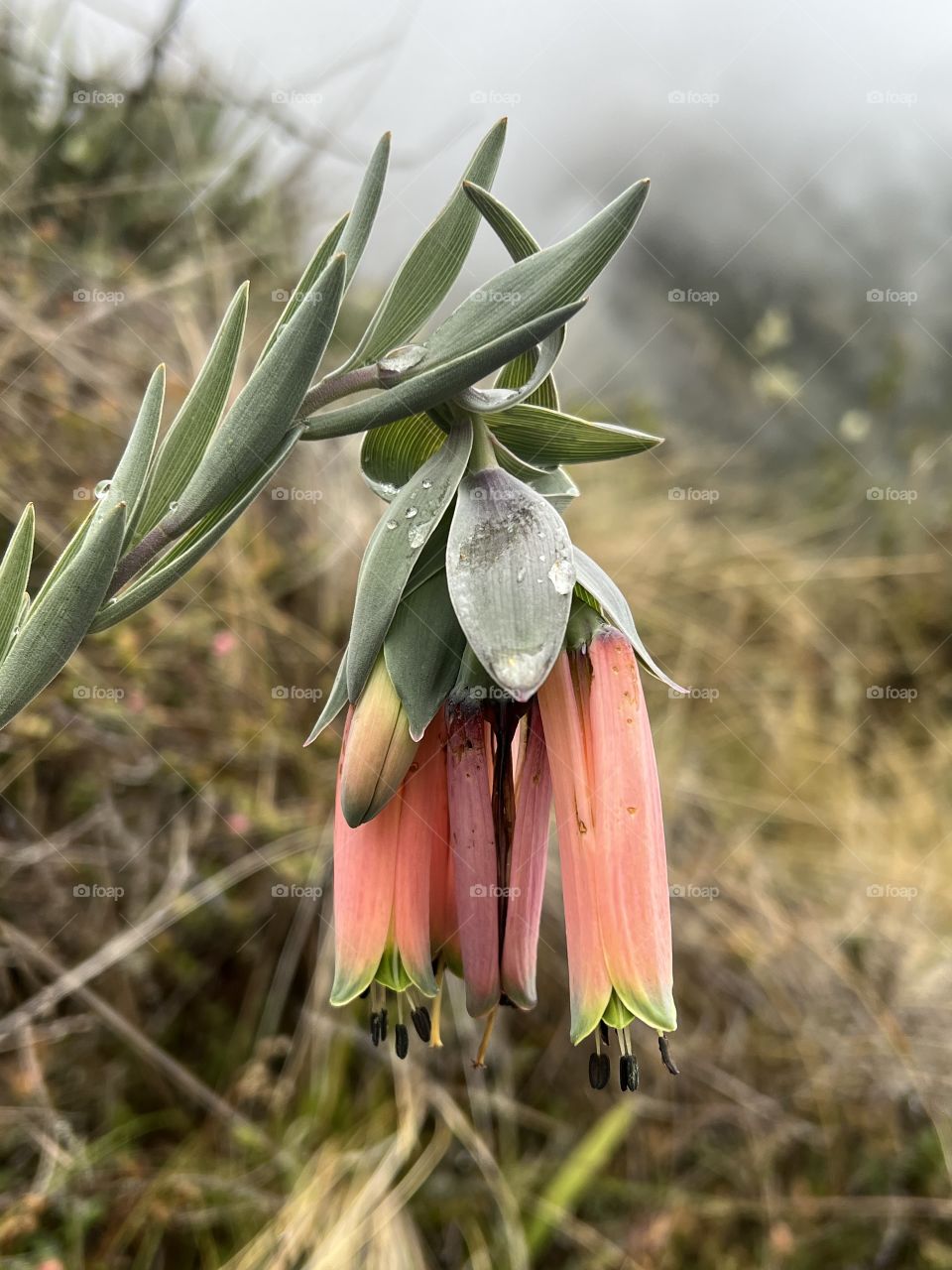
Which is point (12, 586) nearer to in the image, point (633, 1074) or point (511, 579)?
point (511, 579)

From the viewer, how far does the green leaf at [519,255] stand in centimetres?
49

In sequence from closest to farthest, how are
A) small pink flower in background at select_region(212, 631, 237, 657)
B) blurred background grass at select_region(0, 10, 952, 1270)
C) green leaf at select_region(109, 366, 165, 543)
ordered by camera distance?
green leaf at select_region(109, 366, 165, 543) < blurred background grass at select_region(0, 10, 952, 1270) < small pink flower in background at select_region(212, 631, 237, 657)

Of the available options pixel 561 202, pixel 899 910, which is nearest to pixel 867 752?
pixel 899 910

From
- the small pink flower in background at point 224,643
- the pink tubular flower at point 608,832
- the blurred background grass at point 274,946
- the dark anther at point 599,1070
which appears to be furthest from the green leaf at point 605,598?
the small pink flower in background at point 224,643

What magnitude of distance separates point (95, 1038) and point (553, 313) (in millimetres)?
1682

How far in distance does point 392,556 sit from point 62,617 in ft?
0.54

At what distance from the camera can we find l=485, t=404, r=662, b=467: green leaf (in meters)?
0.54

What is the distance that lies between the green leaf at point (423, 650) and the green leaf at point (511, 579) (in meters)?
0.05

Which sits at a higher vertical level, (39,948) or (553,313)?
(553,313)

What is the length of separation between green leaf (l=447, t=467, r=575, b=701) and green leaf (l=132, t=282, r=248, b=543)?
172 millimetres

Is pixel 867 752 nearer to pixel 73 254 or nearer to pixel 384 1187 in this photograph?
pixel 384 1187

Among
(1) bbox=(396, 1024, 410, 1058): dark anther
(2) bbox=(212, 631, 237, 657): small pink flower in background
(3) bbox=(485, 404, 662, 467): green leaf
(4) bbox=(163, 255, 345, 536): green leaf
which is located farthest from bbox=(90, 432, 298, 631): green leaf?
(2) bbox=(212, 631, 237, 657): small pink flower in background

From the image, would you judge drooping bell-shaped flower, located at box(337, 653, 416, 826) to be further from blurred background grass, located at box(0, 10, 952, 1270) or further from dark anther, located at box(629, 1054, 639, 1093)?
blurred background grass, located at box(0, 10, 952, 1270)

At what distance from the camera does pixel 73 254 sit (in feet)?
7.00
